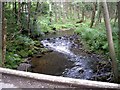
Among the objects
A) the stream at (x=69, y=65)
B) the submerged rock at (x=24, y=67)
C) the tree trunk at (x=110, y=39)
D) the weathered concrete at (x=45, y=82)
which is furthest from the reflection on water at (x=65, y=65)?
the weathered concrete at (x=45, y=82)

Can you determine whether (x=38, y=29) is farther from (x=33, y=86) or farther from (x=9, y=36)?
(x=33, y=86)

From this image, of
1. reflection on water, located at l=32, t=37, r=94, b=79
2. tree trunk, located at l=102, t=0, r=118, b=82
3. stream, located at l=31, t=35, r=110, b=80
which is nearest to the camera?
tree trunk, located at l=102, t=0, r=118, b=82

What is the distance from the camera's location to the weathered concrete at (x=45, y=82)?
4978mm

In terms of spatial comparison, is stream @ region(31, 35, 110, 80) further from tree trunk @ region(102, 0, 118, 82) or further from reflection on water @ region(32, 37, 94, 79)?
tree trunk @ region(102, 0, 118, 82)

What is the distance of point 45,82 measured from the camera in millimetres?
5355

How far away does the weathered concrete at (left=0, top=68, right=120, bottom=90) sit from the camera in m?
4.98

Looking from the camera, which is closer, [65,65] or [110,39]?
[110,39]

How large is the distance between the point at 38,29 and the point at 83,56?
7.55m

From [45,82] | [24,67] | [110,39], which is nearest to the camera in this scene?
[45,82]

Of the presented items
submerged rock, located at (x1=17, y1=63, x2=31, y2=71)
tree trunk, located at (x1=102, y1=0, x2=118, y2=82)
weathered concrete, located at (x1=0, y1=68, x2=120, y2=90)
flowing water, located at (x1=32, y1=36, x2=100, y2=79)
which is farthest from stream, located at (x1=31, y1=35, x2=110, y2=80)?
weathered concrete, located at (x1=0, y1=68, x2=120, y2=90)

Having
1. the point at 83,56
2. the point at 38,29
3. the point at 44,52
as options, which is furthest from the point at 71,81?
the point at 38,29

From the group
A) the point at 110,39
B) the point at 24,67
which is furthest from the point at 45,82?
the point at 24,67

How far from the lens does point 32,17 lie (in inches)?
717

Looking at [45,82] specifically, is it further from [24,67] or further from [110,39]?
[24,67]
